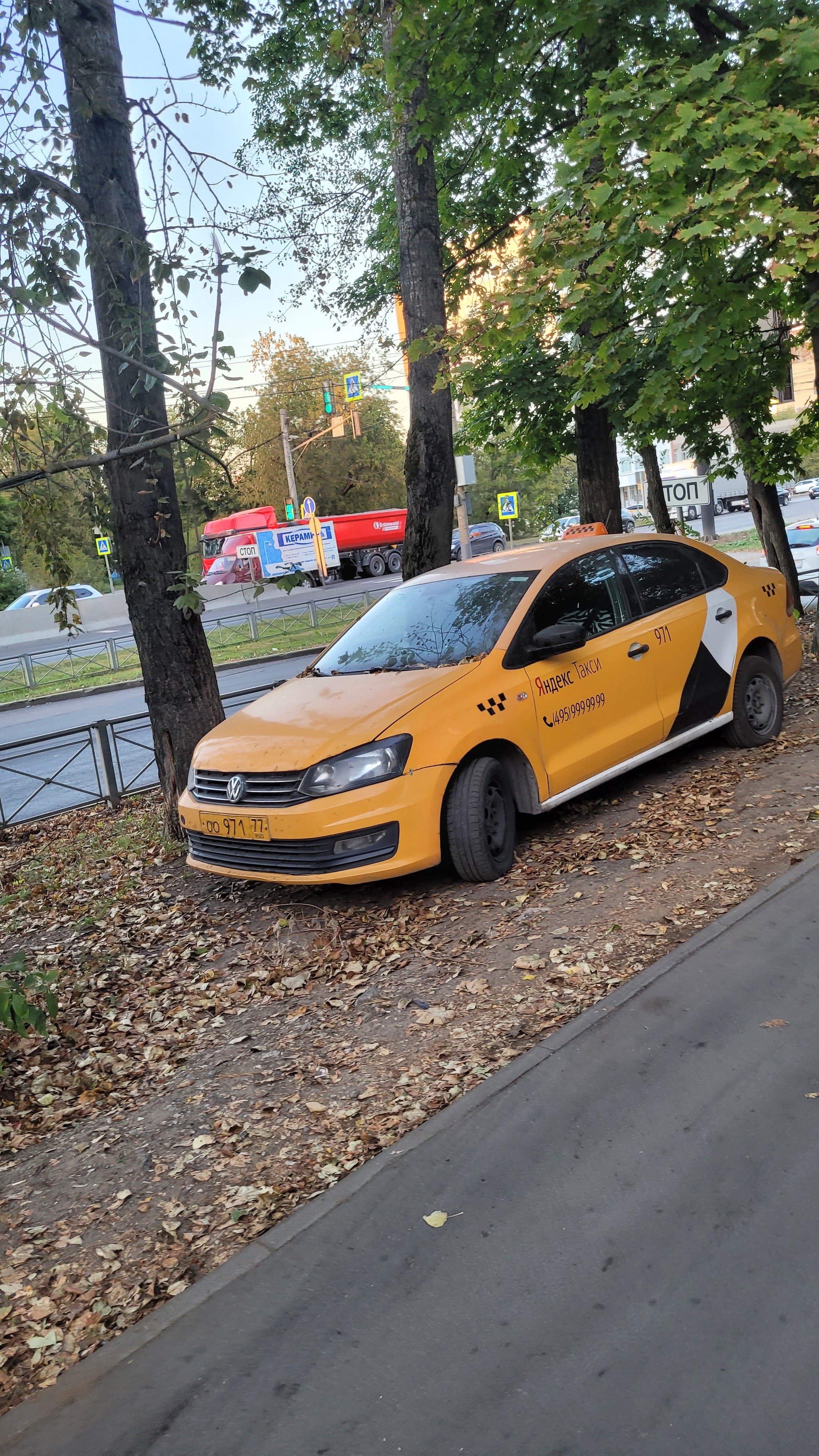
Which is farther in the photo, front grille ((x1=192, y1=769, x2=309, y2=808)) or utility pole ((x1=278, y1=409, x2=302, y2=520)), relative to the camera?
utility pole ((x1=278, y1=409, x2=302, y2=520))

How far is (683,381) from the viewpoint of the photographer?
9789mm

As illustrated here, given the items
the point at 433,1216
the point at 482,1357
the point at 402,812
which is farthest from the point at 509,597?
the point at 482,1357

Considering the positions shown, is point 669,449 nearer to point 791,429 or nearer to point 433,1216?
point 791,429

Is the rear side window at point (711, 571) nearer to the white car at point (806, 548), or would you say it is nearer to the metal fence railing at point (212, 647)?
the white car at point (806, 548)

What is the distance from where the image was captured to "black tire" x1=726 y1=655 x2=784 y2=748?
7.43 m

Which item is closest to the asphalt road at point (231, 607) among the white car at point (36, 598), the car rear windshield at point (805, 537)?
the white car at point (36, 598)

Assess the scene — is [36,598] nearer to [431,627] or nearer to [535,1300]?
[431,627]

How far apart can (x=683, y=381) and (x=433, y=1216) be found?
27.2 ft

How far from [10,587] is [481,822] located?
48.5 metres

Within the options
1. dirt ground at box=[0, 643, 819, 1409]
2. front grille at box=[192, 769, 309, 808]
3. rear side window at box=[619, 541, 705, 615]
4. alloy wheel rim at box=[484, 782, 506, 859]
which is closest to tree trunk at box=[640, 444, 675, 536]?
rear side window at box=[619, 541, 705, 615]

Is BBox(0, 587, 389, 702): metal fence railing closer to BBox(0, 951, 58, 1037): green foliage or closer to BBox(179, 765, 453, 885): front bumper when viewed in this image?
BBox(179, 765, 453, 885): front bumper

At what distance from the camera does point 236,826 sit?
5680mm

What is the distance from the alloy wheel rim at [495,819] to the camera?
5801mm

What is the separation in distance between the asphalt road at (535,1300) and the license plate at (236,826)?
207cm
